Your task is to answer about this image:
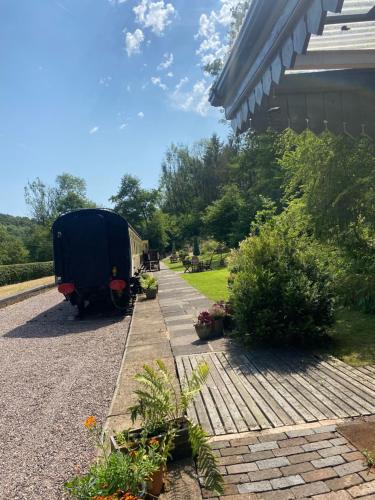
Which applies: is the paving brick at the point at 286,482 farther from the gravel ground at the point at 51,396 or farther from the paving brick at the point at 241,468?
the gravel ground at the point at 51,396

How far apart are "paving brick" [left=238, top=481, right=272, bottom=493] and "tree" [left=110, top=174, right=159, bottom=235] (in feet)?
201

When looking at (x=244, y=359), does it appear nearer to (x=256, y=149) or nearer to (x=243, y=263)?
(x=243, y=263)

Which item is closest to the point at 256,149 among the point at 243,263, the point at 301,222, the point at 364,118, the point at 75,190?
the point at 301,222

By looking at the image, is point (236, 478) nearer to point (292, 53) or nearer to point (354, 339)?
point (292, 53)

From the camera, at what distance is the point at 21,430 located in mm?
4297

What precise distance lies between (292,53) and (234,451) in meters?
3.10

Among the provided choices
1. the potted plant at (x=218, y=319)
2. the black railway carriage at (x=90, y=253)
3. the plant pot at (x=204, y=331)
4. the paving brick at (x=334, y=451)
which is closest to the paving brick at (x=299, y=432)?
the paving brick at (x=334, y=451)

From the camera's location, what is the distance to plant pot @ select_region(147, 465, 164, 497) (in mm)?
2572

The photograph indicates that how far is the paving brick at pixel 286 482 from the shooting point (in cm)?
262

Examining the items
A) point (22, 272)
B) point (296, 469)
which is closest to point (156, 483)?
point (296, 469)

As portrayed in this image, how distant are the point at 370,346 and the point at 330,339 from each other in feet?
2.06

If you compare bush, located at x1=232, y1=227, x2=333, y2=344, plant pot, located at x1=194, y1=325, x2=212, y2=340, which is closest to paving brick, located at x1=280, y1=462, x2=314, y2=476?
bush, located at x1=232, y1=227, x2=333, y2=344

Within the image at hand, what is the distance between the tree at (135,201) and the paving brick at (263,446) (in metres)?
60.9

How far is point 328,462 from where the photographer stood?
9.30 feet
